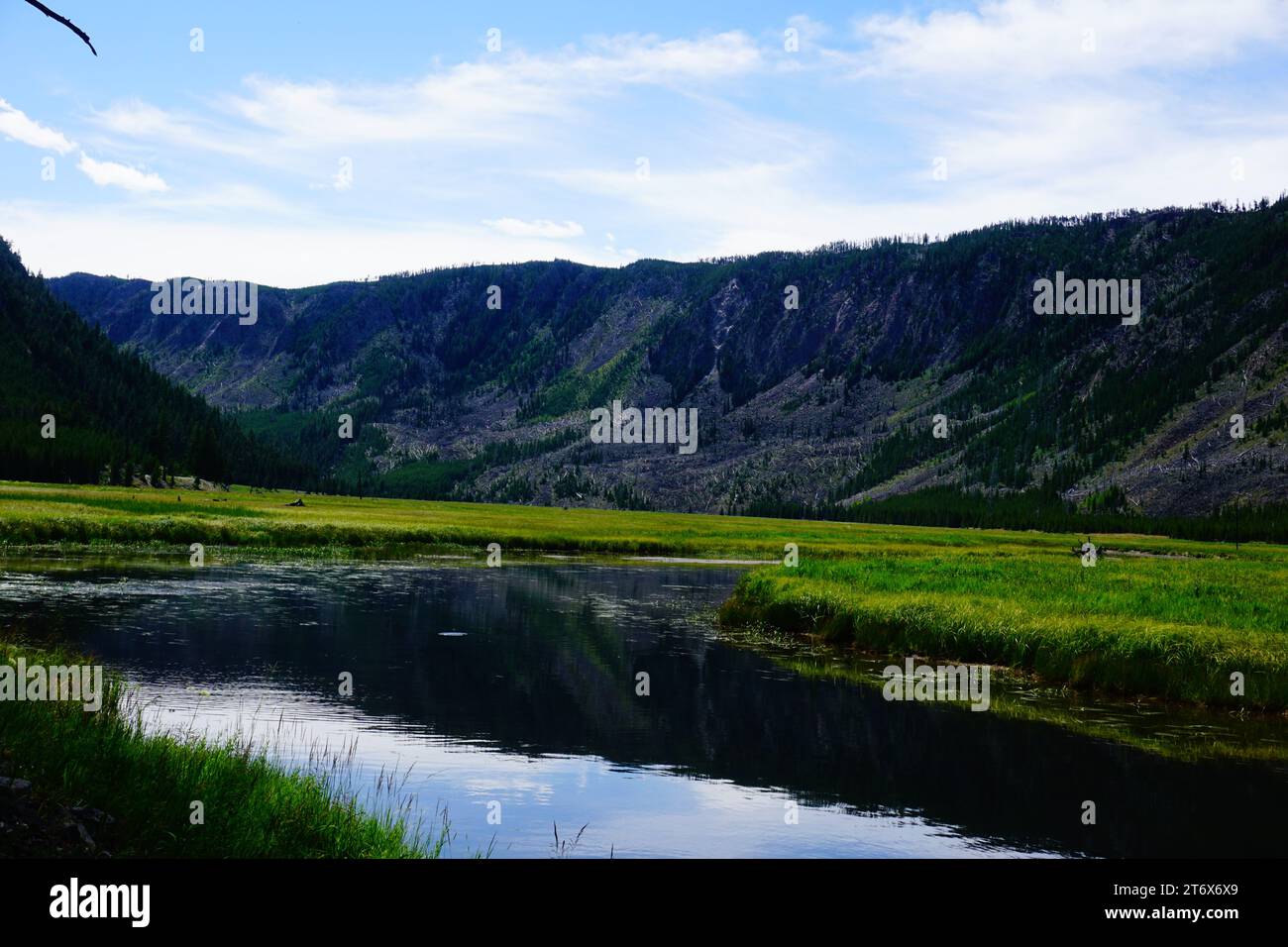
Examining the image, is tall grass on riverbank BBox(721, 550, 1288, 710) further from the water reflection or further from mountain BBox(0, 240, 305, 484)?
mountain BBox(0, 240, 305, 484)

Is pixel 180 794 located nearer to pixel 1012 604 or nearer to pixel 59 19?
pixel 59 19

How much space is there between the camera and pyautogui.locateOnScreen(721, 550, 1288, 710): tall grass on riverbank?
28.9 meters

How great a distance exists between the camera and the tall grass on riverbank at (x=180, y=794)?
12.0 m

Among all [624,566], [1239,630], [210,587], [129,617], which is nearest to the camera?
[1239,630]

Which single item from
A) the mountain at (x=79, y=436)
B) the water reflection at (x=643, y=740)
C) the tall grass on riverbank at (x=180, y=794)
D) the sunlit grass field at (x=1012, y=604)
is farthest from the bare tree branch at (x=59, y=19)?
the mountain at (x=79, y=436)

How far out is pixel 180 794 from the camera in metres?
13.2

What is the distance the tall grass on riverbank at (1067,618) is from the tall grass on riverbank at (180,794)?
21.9 meters

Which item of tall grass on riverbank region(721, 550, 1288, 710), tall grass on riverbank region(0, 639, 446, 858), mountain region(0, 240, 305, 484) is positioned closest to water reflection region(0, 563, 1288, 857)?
tall grass on riverbank region(0, 639, 446, 858)
